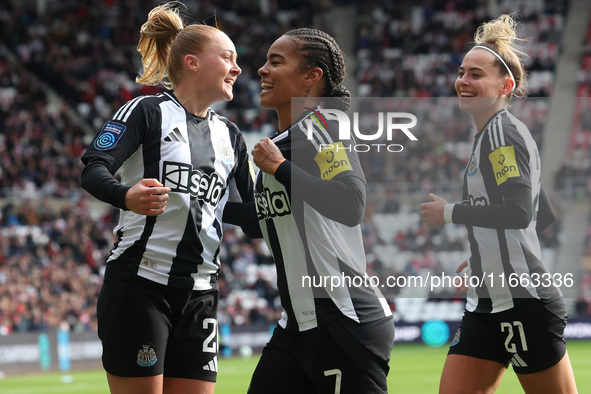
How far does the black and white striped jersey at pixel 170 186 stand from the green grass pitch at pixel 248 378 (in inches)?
301

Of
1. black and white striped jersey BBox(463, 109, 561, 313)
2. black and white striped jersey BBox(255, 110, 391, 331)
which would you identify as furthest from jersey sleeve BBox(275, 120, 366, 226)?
black and white striped jersey BBox(463, 109, 561, 313)

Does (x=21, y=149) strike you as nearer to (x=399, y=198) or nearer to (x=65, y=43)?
(x=65, y=43)

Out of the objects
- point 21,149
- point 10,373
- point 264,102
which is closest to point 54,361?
point 10,373

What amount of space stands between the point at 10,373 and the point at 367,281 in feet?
38.8

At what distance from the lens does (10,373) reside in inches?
547

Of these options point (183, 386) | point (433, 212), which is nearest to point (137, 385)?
point (183, 386)

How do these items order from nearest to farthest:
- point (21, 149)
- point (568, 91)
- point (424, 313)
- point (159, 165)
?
point (159, 165) → point (424, 313) → point (21, 149) → point (568, 91)

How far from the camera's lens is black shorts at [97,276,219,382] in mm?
3852

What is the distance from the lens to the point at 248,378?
1300 centimetres

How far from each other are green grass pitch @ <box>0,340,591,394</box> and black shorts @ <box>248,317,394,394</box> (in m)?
7.99

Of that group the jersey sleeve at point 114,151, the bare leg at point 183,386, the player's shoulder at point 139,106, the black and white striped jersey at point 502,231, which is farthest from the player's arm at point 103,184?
the black and white striped jersey at point 502,231

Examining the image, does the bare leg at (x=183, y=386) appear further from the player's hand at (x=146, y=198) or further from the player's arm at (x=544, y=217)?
the player's arm at (x=544, y=217)

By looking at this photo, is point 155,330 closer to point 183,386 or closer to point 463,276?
point 183,386

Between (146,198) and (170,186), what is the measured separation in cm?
39
